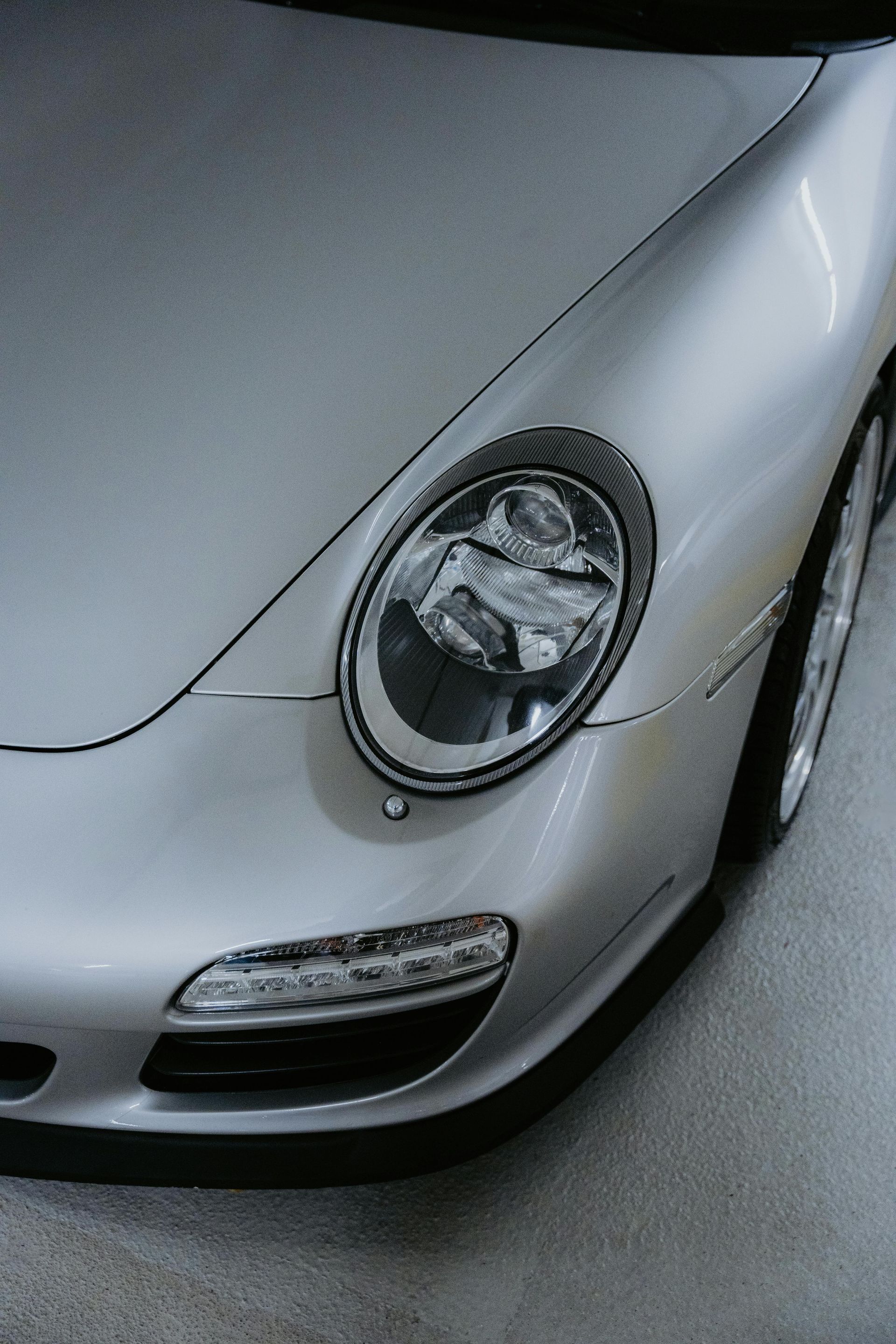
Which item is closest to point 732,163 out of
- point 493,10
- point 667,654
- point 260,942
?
point 493,10

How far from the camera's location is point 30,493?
104 centimetres

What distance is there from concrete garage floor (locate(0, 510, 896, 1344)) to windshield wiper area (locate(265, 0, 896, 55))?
3.49 ft

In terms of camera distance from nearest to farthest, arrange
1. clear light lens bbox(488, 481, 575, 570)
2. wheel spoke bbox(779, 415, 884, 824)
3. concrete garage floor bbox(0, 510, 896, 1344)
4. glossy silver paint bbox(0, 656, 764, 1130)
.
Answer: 1. glossy silver paint bbox(0, 656, 764, 1130)
2. clear light lens bbox(488, 481, 575, 570)
3. concrete garage floor bbox(0, 510, 896, 1344)
4. wheel spoke bbox(779, 415, 884, 824)

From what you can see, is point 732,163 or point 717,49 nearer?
point 732,163

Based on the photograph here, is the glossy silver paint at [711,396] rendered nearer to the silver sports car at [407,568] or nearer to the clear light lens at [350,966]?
the silver sports car at [407,568]

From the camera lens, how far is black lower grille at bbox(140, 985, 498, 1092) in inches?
35.8

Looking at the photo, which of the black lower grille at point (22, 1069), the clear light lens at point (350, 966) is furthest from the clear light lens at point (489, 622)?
the black lower grille at point (22, 1069)

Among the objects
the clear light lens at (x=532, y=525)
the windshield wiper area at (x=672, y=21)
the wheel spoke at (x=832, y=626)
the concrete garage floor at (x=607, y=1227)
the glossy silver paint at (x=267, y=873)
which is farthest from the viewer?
the wheel spoke at (x=832, y=626)

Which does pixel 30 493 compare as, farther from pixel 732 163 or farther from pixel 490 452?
pixel 732 163

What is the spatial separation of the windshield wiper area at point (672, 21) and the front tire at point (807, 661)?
0.39 m

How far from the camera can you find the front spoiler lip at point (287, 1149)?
940mm

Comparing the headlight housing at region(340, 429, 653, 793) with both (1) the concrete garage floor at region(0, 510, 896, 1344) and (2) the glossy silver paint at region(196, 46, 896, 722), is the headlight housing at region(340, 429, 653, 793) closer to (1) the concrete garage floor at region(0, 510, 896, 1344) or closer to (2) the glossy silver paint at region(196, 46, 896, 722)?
(2) the glossy silver paint at region(196, 46, 896, 722)

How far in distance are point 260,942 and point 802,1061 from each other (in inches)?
28.5

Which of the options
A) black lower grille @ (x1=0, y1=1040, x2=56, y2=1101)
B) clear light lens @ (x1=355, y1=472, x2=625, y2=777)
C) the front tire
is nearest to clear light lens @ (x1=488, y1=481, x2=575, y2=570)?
clear light lens @ (x1=355, y1=472, x2=625, y2=777)
